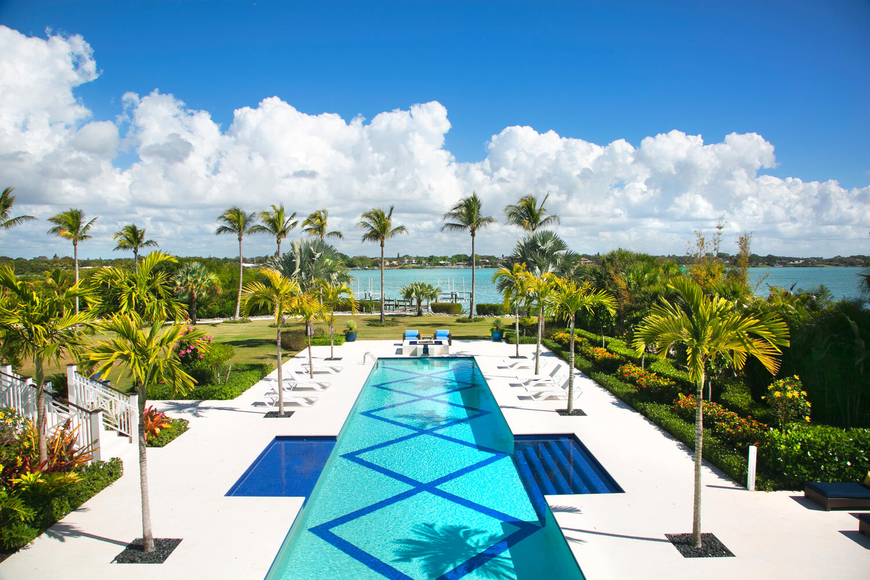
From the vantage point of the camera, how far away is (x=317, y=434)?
10.0 meters

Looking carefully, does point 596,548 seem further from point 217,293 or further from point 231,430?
point 217,293

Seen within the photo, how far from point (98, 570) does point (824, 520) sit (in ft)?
31.6

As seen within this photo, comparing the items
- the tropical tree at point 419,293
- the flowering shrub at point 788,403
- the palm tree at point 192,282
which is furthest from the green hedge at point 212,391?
the tropical tree at point 419,293

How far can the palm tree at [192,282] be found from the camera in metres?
26.8

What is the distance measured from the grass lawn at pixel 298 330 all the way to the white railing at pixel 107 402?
7.77 m

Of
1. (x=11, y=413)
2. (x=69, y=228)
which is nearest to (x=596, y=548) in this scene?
(x=11, y=413)

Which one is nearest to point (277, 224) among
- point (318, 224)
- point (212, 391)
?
point (318, 224)

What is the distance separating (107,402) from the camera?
373 inches


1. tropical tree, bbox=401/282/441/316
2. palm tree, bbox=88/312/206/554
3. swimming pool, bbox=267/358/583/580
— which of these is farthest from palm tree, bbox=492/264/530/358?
tropical tree, bbox=401/282/441/316

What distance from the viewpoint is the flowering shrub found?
859 cm

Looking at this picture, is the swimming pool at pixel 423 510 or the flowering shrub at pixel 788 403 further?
the flowering shrub at pixel 788 403

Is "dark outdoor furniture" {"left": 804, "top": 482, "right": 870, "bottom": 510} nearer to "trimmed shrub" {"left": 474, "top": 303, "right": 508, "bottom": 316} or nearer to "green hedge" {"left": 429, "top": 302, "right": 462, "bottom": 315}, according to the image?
"trimmed shrub" {"left": 474, "top": 303, "right": 508, "bottom": 316}

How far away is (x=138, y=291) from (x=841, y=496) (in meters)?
12.4

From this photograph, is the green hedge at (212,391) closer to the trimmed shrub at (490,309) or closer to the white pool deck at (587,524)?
the white pool deck at (587,524)
